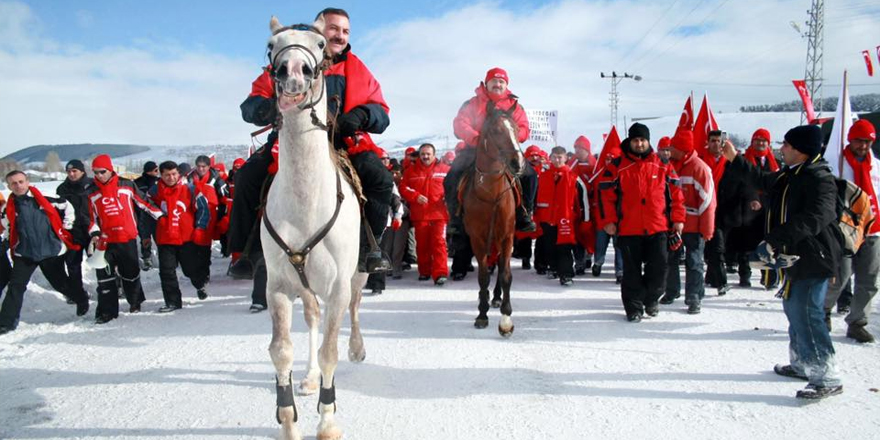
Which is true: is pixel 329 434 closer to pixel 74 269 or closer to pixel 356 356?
pixel 356 356

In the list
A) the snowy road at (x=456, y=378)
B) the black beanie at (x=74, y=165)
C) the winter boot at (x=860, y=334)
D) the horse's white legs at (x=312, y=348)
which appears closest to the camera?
the snowy road at (x=456, y=378)

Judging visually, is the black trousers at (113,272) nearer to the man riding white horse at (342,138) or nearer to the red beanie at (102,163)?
the red beanie at (102,163)

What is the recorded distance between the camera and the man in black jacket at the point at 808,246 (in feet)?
12.9

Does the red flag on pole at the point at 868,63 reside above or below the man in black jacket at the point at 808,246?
above

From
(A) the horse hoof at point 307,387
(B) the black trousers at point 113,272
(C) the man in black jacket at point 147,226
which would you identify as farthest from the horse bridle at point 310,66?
(C) the man in black jacket at point 147,226

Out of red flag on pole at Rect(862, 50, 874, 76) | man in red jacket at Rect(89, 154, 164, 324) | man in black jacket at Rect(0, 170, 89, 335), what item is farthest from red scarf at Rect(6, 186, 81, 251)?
red flag on pole at Rect(862, 50, 874, 76)

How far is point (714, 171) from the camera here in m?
8.26

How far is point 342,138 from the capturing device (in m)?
4.35

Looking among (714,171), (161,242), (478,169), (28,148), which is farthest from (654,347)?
(28,148)

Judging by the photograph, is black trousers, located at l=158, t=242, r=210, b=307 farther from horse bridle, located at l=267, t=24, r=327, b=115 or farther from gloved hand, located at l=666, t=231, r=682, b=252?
gloved hand, located at l=666, t=231, r=682, b=252

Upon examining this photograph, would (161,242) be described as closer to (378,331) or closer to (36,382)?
(36,382)

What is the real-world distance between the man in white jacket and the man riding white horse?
4.87 meters

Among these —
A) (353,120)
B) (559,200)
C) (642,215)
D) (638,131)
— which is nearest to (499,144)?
(638,131)

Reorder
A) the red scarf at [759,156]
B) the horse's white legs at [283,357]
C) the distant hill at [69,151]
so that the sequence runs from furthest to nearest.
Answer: the distant hill at [69,151] < the red scarf at [759,156] < the horse's white legs at [283,357]
